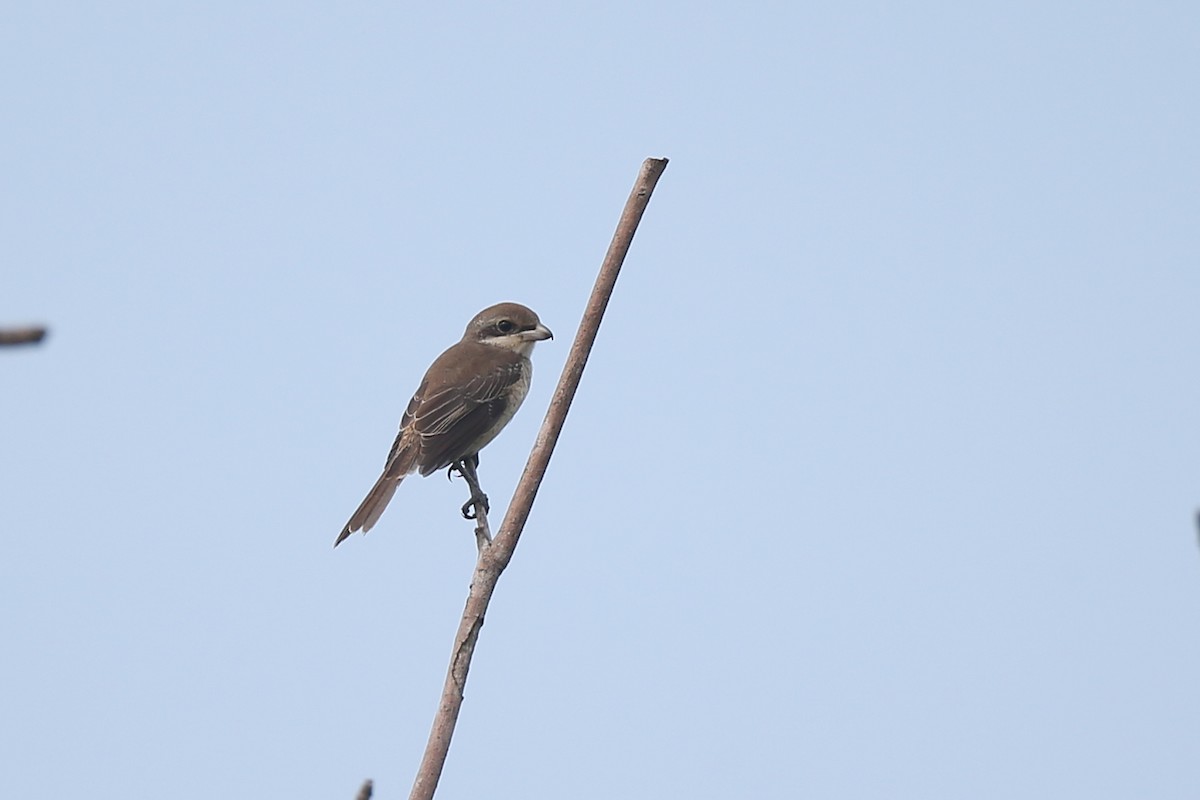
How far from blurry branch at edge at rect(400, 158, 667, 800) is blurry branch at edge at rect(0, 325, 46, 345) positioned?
2280 millimetres

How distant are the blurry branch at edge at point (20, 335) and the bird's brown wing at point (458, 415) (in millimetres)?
6438

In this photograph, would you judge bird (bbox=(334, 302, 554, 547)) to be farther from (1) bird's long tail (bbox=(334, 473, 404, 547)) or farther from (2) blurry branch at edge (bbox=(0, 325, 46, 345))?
(2) blurry branch at edge (bbox=(0, 325, 46, 345))

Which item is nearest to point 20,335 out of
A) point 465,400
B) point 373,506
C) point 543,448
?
point 543,448

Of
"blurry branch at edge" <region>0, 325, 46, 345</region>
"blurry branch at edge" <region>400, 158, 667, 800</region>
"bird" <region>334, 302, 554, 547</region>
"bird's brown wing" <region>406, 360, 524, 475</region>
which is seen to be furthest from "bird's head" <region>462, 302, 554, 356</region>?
"blurry branch at edge" <region>0, 325, 46, 345</region>

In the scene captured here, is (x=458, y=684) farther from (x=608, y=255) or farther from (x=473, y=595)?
(x=608, y=255)

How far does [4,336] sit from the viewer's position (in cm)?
93

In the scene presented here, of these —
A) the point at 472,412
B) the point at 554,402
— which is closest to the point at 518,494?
the point at 554,402

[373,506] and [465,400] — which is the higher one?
[465,400]

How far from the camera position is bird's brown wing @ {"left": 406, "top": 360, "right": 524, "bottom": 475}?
7.40 m

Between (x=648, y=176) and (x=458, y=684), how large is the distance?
150 centimetres

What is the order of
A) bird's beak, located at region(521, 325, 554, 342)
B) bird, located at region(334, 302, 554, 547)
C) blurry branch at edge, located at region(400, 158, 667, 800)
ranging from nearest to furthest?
blurry branch at edge, located at region(400, 158, 667, 800) < bird, located at region(334, 302, 554, 547) < bird's beak, located at region(521, 325, 554, 342)

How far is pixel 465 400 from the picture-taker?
788 cm

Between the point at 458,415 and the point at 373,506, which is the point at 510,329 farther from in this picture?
the point at 373,506

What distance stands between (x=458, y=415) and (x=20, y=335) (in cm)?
679
